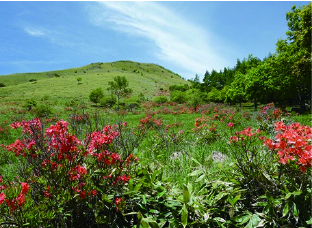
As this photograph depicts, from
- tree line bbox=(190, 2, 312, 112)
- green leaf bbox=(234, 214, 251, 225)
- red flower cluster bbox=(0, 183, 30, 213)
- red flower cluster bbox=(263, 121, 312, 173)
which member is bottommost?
green leaf bbox=(234, 214, 251, 225)

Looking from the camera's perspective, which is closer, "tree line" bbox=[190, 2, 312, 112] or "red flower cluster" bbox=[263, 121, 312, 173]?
"red flower cluster" bbox=[263, 121, 312, 173]

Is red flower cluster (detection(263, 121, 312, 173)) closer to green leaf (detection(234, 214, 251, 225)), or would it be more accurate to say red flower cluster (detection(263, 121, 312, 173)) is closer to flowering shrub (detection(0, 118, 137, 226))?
green leaf (detection(234, 214, 251, 225))

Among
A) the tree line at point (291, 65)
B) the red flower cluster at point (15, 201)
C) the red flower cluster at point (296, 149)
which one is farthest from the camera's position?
the tree line at point (291, 65)

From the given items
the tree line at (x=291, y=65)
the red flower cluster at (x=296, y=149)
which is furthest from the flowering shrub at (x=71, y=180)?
the tree line at (x=291, y=65)

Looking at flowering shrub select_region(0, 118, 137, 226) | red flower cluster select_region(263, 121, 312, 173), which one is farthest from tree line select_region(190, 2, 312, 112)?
flowering shrub select_region(0, 118, 137, 226)

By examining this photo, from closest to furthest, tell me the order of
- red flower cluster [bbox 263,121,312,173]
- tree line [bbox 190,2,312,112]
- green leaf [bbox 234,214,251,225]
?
red flower cluster [bbox 263,121,312,173], green leaf [bbox 234,214,251,225], tree line [bbox 190,2,312,112]

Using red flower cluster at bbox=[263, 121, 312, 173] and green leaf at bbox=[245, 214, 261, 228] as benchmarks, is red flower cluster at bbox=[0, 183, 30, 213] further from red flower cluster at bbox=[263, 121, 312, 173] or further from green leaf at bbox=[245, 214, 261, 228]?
red flower cluster at bbox=[263, 121, 312, 173]

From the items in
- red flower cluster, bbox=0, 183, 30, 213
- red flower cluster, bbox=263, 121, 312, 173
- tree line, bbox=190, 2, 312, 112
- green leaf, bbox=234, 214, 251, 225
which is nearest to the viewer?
red flower cluster, bbox=0, 183, 30, 213

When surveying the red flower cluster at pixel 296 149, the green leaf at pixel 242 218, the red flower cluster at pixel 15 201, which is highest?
the red flower cluster at pixel 296 149

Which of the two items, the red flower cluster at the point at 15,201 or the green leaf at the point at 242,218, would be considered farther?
the green leaf at the point at 242,218

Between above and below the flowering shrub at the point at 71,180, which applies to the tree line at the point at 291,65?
above

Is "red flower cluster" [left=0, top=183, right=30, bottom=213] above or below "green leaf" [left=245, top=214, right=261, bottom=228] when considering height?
above

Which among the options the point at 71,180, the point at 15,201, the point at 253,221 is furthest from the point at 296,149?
the point at 15,201

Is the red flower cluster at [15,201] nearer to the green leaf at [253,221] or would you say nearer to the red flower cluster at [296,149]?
the green leaf at [253,221]
